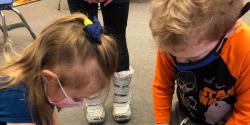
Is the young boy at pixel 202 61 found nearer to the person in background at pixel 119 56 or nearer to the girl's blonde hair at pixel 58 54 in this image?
the girl's blonde hair at pixel 58 54

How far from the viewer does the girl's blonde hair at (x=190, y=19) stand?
0.79 meters

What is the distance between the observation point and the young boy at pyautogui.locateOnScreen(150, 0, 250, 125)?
2.62ft

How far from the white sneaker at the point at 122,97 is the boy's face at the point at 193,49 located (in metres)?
0.57

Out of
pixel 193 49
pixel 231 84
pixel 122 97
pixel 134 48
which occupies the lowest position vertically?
pixel 134 48

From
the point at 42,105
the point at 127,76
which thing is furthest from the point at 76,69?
the point at 127,76

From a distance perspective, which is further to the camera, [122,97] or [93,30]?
[122,97]

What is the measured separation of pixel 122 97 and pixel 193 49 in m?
0.69

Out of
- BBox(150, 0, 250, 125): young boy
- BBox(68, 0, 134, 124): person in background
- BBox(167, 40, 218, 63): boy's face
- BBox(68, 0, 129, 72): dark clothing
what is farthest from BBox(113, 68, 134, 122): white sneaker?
BBox(167, 40, 218, 63): boy's face

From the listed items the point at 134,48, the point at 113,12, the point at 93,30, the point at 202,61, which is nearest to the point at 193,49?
the point at 202,61

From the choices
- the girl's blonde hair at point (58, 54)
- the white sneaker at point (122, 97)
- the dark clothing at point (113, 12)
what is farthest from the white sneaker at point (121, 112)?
the girl's blonde hair at point (58, 54)

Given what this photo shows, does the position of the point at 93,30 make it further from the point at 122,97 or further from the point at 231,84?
the point at 122,97

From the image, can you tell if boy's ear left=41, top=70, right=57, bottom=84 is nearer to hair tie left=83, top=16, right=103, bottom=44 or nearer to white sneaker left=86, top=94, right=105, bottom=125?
hair tie left=83, top=16, right=103, bottom=44

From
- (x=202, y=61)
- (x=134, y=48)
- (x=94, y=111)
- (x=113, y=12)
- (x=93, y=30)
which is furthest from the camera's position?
(x=134, y=48)

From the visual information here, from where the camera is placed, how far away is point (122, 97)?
149 cm
